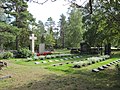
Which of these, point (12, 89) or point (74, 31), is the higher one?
point (74, 31)

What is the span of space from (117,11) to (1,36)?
17779mm

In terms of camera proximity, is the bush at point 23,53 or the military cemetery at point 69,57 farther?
the bush at point 23,53

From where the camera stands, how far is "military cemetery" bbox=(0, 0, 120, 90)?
10148mm

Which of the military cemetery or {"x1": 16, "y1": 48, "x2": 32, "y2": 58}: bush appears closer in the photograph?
the military cemetery

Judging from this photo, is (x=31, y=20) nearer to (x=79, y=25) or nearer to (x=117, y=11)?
(x=79, y=25)

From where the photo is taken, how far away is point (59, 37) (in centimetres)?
8669

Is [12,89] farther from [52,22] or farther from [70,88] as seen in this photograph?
[52,22]

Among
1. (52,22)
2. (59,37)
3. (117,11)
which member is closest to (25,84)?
(117,11)

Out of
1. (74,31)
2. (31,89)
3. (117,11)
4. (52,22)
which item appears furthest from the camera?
(52,22)

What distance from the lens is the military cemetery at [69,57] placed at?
33.3 feet

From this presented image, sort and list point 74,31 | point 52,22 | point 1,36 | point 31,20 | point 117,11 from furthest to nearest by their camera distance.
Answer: point 52,22
point 74,31
point 31,20
point 1,36
point 117,11

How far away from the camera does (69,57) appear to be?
2623 centimetres

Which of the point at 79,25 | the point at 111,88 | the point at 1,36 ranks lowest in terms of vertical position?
the point at 111,88

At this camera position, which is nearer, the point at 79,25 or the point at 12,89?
the point at 12,89
